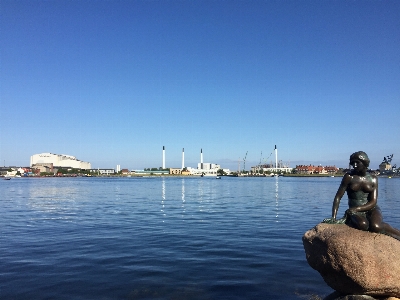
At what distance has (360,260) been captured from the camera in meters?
6.07

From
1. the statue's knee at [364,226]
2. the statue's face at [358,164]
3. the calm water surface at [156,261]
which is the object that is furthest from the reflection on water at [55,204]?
the statue's knee at [364,226]

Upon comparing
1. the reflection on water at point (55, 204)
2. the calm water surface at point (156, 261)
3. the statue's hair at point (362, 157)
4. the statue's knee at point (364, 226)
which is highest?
the statue's hair at point (362, 157)

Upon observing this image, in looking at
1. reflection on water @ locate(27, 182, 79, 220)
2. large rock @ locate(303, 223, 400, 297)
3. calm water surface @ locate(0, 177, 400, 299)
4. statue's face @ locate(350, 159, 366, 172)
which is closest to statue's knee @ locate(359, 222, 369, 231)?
large rock @ locate(303, 223, 400, 297)

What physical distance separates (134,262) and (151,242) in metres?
3.41

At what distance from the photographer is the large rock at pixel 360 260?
19.8 ft

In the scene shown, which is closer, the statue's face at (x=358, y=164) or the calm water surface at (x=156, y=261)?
the statue's face at (x=358, y=164)

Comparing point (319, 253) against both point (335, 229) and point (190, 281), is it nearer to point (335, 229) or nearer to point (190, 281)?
point (335, 229)

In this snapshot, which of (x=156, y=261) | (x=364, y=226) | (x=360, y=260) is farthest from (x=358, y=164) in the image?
(x=156, y=261)

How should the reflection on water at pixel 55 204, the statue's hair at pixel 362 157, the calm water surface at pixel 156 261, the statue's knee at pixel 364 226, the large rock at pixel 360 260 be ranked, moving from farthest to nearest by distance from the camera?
the reflection on water at pixel 55 204 → the calm water surface at pixel 156 261 → the statue's hair at pixel 362 157 → the statue's knee at pixel 364 226 → the large rock at pixel 360 260

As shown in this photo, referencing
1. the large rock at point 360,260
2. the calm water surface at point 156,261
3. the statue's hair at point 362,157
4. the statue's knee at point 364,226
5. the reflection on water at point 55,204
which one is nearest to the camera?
the large rock at point 360,260

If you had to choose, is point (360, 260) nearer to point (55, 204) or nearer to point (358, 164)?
point (358, 164)

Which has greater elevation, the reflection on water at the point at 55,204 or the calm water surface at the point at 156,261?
the calm water surface at the point at 156,261

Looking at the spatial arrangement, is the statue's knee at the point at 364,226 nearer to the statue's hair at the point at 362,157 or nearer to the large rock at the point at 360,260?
the large rock at the point at 360,260

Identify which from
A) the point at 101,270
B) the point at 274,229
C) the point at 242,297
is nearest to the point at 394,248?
the point at 242,297
